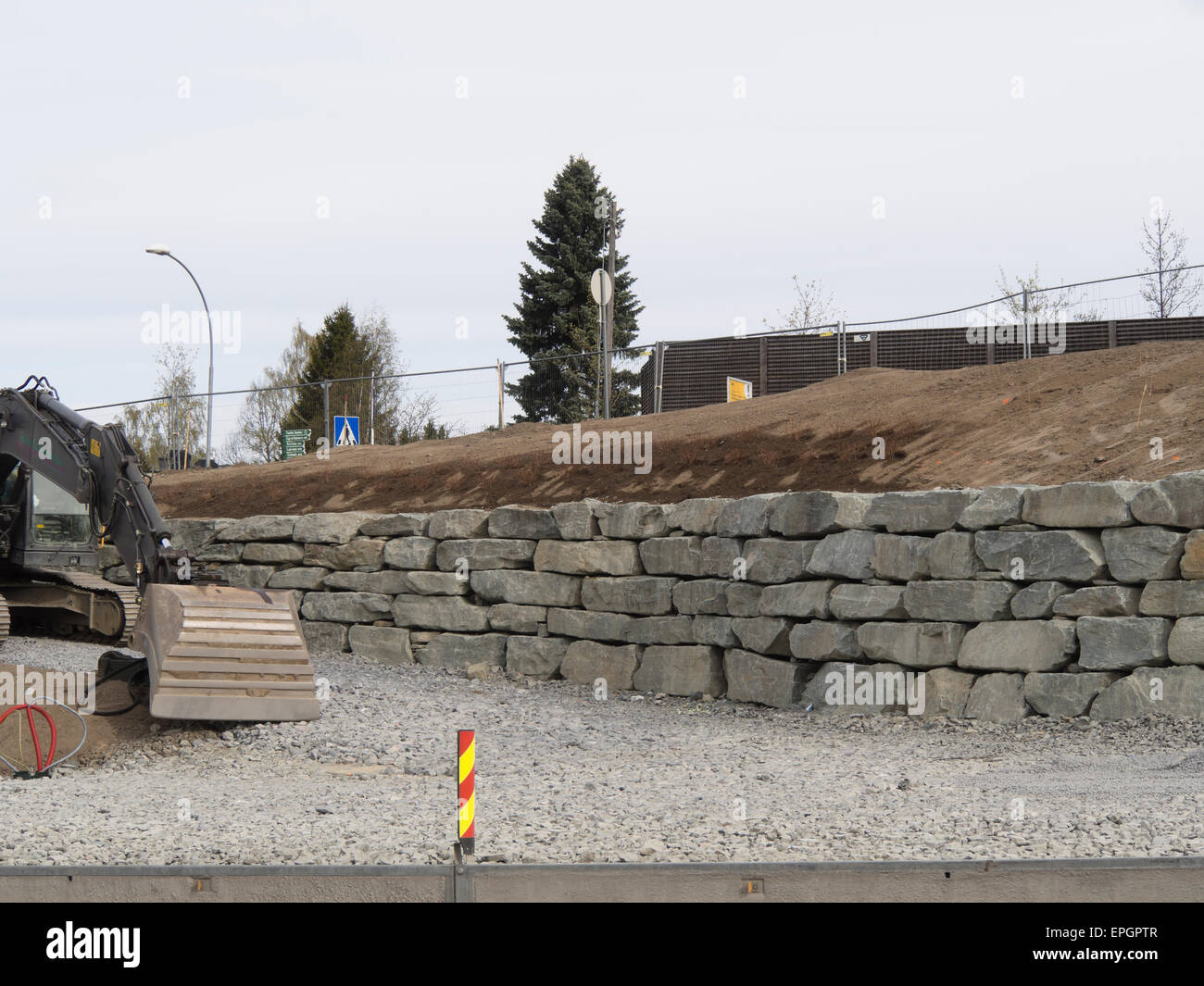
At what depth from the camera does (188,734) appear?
9.34 metres

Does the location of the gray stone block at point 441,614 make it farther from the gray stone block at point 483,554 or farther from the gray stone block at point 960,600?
the gray stone block at point 960,600

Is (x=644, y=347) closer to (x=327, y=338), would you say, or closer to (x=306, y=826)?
(x=306, y=826)

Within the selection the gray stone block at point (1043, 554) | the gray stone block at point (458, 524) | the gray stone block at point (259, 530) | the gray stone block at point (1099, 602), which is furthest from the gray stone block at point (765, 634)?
the gray stone block at point (259, 530)

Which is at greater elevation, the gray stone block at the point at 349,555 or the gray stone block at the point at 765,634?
the gray stone block at the point at 349,555

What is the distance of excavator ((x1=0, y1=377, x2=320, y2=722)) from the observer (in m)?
8.91

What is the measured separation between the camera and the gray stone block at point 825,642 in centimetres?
1047

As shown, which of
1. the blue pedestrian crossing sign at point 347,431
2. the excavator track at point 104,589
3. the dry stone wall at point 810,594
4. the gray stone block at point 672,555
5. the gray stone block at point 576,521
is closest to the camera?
the dry stone wall at point 810,594

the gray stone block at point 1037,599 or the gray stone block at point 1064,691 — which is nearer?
the gray stone block at point 1064,691

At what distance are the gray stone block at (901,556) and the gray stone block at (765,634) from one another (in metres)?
1.14

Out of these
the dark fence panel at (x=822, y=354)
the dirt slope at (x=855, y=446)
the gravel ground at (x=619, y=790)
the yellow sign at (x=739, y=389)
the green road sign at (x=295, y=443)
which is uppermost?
the dark fence panel at (x=822, y=354)

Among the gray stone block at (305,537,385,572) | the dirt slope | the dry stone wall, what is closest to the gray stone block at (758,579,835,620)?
the dry stone wall

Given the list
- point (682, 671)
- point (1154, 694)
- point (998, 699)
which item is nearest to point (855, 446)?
point (682, 671)

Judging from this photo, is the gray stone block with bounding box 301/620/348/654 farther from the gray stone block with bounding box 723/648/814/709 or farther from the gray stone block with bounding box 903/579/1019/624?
the gray stone block with bounding box 903/579/1019/624
